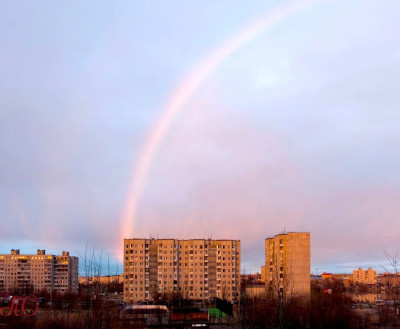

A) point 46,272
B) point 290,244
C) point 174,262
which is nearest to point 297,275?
point 290,244

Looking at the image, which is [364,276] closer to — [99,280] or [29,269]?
[29,269]

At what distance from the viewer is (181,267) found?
74.0 m

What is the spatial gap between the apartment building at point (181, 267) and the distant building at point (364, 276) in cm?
12858

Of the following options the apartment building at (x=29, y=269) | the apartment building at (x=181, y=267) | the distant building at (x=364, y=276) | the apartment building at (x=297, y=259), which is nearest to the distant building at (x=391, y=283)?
the apartment building at (x=297, y=259)

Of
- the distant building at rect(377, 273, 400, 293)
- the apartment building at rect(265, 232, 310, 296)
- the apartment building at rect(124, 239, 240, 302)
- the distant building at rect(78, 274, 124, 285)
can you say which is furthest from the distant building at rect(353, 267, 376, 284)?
the apartment building at rect(265, 232, 310, 296)

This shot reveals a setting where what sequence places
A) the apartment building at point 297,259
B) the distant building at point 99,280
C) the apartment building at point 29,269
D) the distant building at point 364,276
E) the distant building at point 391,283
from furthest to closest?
the distant building at point 364,276, the apartment building at point 29,269, the apartment building at point 297,259, the distant building at point 391,283, the distant building at point 99,280

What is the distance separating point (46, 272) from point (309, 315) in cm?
8882

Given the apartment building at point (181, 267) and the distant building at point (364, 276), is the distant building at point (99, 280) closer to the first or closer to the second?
the apartment building at point (181, 267)

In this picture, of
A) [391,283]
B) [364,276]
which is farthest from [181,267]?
[364,276]

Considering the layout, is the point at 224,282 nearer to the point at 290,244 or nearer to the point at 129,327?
the point at 290,244

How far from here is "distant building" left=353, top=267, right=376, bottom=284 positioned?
611 ft

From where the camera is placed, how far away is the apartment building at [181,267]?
70438mm

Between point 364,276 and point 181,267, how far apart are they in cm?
14415

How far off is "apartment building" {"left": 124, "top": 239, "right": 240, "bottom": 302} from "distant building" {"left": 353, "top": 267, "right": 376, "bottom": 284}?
129m
